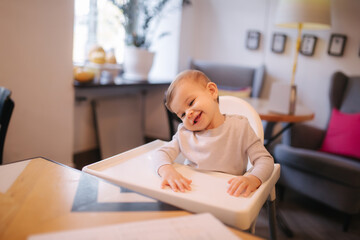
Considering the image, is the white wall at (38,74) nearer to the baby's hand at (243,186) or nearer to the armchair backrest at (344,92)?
the baby's hand at (243,186)

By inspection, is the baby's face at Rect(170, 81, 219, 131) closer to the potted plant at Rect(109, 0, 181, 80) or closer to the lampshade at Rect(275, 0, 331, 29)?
the lampshade at Rect(275, 0, 331, 29)

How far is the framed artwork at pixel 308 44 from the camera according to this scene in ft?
9.74

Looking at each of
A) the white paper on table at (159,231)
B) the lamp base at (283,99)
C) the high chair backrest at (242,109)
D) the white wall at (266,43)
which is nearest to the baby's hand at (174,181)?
the white paper on table at (159,231)

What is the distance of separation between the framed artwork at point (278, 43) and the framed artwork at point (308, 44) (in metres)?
0.19

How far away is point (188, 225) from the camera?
53cm

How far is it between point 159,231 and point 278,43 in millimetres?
3012

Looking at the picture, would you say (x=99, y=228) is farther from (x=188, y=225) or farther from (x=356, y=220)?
(x=356, y=220)

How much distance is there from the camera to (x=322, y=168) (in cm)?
200

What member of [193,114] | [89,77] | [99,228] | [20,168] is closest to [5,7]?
[89,77]

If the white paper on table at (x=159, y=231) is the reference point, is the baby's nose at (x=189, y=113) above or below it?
above

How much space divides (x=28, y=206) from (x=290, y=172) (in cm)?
203

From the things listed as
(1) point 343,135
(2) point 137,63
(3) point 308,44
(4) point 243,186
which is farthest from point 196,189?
(3) point 308,44

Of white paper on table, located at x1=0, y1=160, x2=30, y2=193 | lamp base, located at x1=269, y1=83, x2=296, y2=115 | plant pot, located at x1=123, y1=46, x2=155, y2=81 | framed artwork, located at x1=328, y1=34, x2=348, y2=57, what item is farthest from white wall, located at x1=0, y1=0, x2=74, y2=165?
framed artwork, located at x1=328, y1=34, x2=348, y2=57

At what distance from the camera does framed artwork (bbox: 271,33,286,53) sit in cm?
310
